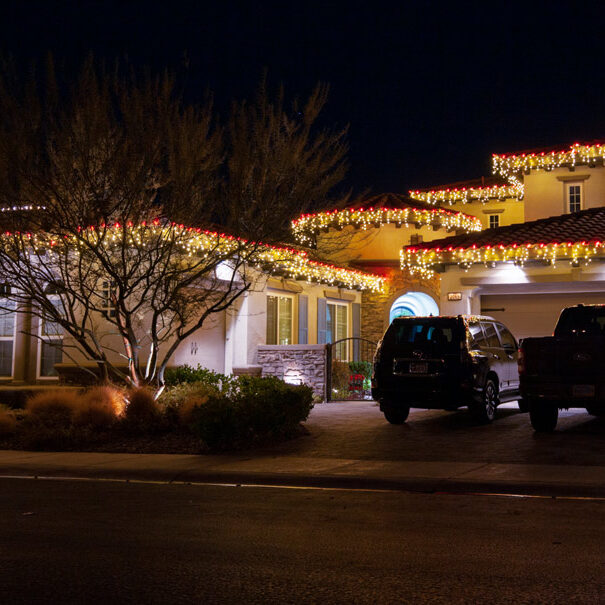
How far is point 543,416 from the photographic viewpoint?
13.0 m

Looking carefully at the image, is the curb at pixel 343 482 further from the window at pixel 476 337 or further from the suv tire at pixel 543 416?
the window at pixel 476 337

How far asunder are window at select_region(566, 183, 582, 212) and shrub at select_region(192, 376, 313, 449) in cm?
1472

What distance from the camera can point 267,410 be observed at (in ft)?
41.4

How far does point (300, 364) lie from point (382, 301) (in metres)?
7.04

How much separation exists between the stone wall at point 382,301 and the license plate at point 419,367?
12.0 meters

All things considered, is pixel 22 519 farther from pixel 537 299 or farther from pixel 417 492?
pixel 537 299

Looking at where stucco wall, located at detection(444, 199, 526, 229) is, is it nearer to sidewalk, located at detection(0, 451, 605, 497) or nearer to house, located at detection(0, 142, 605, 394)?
house, located at detection(0, 142, 605, 394)

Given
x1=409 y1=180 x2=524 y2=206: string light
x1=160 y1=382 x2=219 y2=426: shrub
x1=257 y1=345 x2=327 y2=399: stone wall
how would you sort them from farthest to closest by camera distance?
1. x1=409 y1=180 x2=524 y2=206: string light
2. x1=257 y1=345 x2=327 y2=399: stone wall
3. x1=160 y1=382 x2=219 y2=426: shrub

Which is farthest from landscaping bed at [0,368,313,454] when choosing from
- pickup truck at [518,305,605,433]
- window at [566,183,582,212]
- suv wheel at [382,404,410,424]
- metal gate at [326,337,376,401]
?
window at [566,183,582,212]

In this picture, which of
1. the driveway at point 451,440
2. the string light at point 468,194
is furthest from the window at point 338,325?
the driveway at point 451,440

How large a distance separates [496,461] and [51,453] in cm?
658

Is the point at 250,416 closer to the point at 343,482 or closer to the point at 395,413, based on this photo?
the point at 343,482

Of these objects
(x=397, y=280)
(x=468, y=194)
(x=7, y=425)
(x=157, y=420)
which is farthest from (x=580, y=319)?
(x=468, y=194)

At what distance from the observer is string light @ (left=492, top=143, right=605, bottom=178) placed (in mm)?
24125
